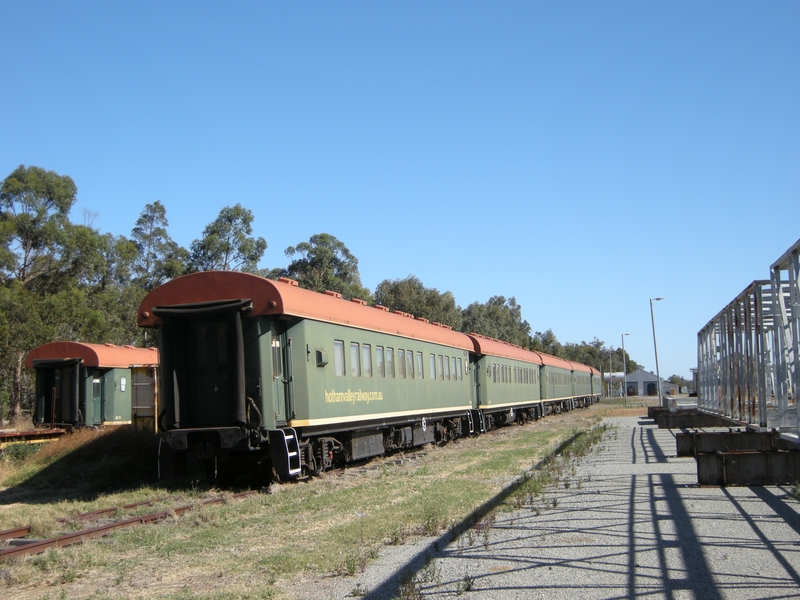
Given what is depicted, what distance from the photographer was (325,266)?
192ft

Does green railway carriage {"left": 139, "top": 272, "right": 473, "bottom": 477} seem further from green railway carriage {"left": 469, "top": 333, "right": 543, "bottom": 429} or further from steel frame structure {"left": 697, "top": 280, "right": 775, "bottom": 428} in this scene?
green railway carriage {"left": 469, "top": 333, "right": 543, "bottom": 429}

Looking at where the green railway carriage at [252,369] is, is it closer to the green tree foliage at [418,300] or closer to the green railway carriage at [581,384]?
the green railway carriage at [581,384]

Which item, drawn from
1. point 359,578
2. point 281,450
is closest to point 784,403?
point 359,578

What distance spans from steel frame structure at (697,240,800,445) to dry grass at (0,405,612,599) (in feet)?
13.4

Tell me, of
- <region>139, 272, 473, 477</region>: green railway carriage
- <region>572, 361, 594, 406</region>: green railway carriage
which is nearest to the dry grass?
<region>139, 272, 473, 477</region>: green railway carriage

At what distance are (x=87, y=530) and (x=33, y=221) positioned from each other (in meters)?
41.1

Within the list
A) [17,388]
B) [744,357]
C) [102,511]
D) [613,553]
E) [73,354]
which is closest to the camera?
[613,553]

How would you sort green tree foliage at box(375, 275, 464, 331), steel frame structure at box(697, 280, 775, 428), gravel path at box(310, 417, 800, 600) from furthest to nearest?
green tree foliage at box(375, 275, 464, 331) < steel frame structure at box(697, 280, 775, 428) < gravel path at box(310, 417, 800, 600)

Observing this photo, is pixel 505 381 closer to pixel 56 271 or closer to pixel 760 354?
pixel 760 354

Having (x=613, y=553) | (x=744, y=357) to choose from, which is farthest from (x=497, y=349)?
(x=613, y=553)

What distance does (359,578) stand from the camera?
7012 millimetres

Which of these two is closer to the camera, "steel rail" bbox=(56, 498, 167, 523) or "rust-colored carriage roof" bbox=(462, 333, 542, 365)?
"steel rail" bbox=(56, 498, 167, 523)

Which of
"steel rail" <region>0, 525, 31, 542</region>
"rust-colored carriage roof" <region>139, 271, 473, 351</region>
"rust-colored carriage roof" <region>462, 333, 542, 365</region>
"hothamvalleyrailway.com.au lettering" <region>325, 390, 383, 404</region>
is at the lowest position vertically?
"steel rail" <region>0, 525, 31, 542</region>

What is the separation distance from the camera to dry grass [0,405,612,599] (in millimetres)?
7176
